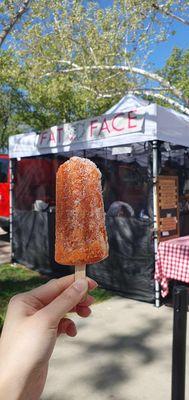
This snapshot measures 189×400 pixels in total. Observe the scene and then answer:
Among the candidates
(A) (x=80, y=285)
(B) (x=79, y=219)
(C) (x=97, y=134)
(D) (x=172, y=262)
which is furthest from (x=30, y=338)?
(C) (x=97, y=134)

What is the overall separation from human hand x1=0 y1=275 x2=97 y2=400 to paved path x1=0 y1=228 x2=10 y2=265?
9159 millimetres

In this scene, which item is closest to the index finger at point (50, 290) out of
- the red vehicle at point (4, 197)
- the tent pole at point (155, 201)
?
the tent pole at point (155, 201)

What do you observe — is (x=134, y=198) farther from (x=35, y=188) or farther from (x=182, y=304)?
(x=182, y=304)

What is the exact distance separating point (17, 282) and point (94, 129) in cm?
344

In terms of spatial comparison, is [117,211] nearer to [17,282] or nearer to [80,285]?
[17,282]

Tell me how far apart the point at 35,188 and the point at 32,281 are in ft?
9.77

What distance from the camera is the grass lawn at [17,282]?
707cm

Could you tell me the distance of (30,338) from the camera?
55.0 inches

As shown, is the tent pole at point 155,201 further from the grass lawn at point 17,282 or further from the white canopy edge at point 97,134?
the grass lawn at point 17,282

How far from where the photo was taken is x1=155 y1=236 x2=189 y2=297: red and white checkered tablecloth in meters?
5.85

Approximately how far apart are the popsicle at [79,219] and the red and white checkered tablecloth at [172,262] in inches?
169

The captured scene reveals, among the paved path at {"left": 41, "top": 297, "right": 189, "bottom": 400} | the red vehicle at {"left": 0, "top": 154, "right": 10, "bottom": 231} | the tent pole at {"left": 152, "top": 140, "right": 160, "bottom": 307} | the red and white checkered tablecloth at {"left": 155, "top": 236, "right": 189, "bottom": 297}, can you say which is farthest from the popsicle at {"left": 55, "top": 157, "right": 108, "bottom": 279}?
the red vehicle at {"left": 0, "top": 154, "right": 10, "bottom": 231}

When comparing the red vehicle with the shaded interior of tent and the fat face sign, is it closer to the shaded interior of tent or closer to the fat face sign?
the shaded interior of tent

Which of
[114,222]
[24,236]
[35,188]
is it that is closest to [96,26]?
[35,188]
